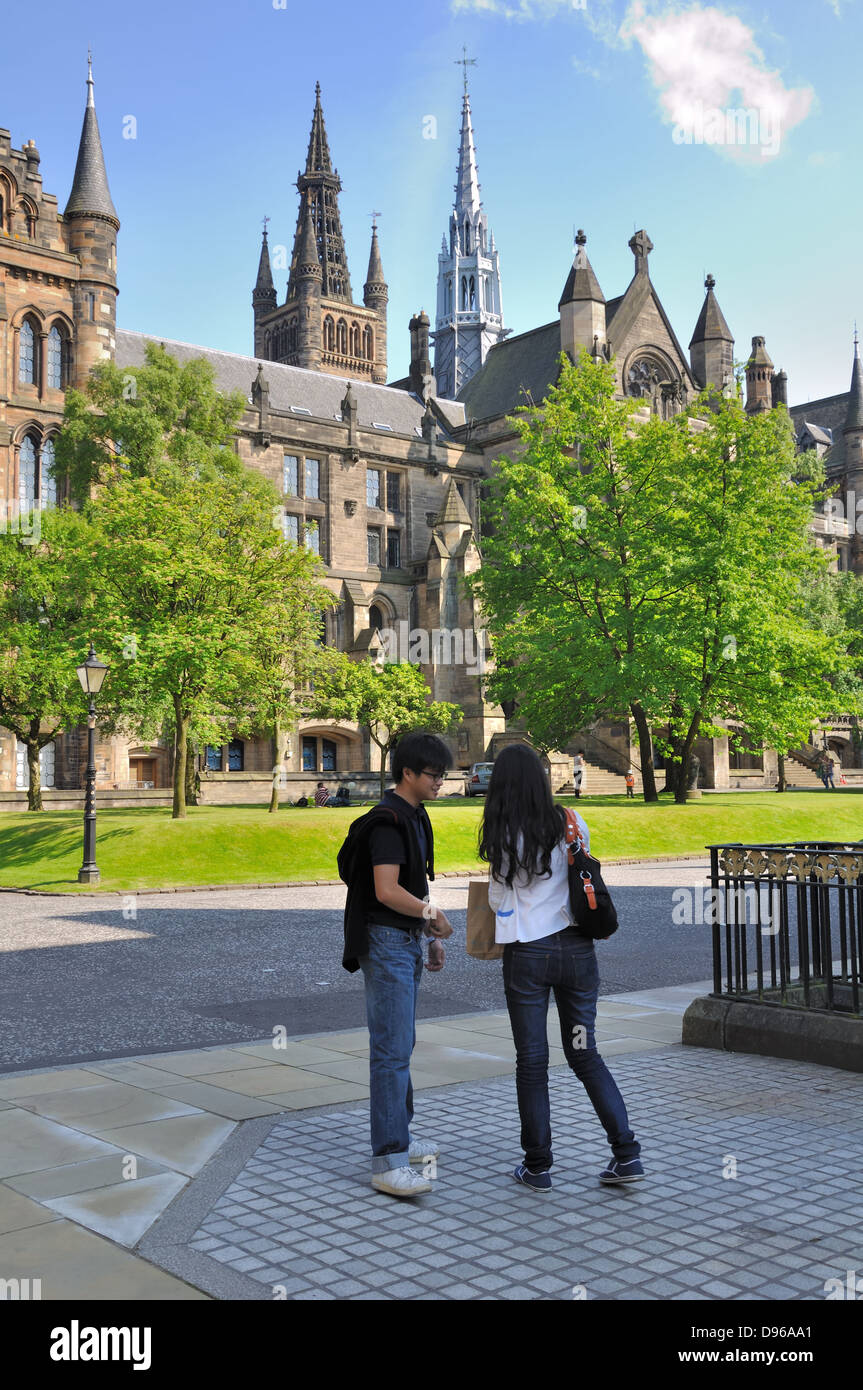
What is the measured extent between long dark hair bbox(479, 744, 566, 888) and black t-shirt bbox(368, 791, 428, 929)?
35cm

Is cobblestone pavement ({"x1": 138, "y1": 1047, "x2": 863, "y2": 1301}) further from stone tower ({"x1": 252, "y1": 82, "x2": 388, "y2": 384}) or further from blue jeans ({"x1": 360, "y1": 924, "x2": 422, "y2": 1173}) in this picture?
stone tower ({"x1": 252, "y1": 82, "x2": 388, "y2": 384})

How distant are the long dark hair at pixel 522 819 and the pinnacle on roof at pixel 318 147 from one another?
99.1m

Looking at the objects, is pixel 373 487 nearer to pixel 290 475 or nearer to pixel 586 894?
pixel 290 475

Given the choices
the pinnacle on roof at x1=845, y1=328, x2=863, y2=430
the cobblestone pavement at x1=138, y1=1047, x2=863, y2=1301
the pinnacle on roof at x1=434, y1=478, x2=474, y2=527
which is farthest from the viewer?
the pinnacle on roof at x1=845, y1=328, x2=863, y2=430

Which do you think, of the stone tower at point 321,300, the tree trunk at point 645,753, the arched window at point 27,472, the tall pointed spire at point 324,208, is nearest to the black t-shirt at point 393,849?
the tree trunk at point 645,753

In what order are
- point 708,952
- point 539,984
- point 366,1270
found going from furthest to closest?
point 708,952 → point 539,984 → point 366,1270

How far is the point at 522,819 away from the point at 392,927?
774 millimetres

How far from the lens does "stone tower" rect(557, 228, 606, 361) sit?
5134 centimetres

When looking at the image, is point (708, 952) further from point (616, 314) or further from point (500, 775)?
point (616, 314)

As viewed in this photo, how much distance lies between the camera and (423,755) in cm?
511

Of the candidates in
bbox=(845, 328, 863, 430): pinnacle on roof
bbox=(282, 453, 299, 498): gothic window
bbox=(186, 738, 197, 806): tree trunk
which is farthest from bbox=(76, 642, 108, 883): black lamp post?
bbox=(845, 328, 863, 430): pinnacle on roof

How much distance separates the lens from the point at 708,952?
13016 mm
